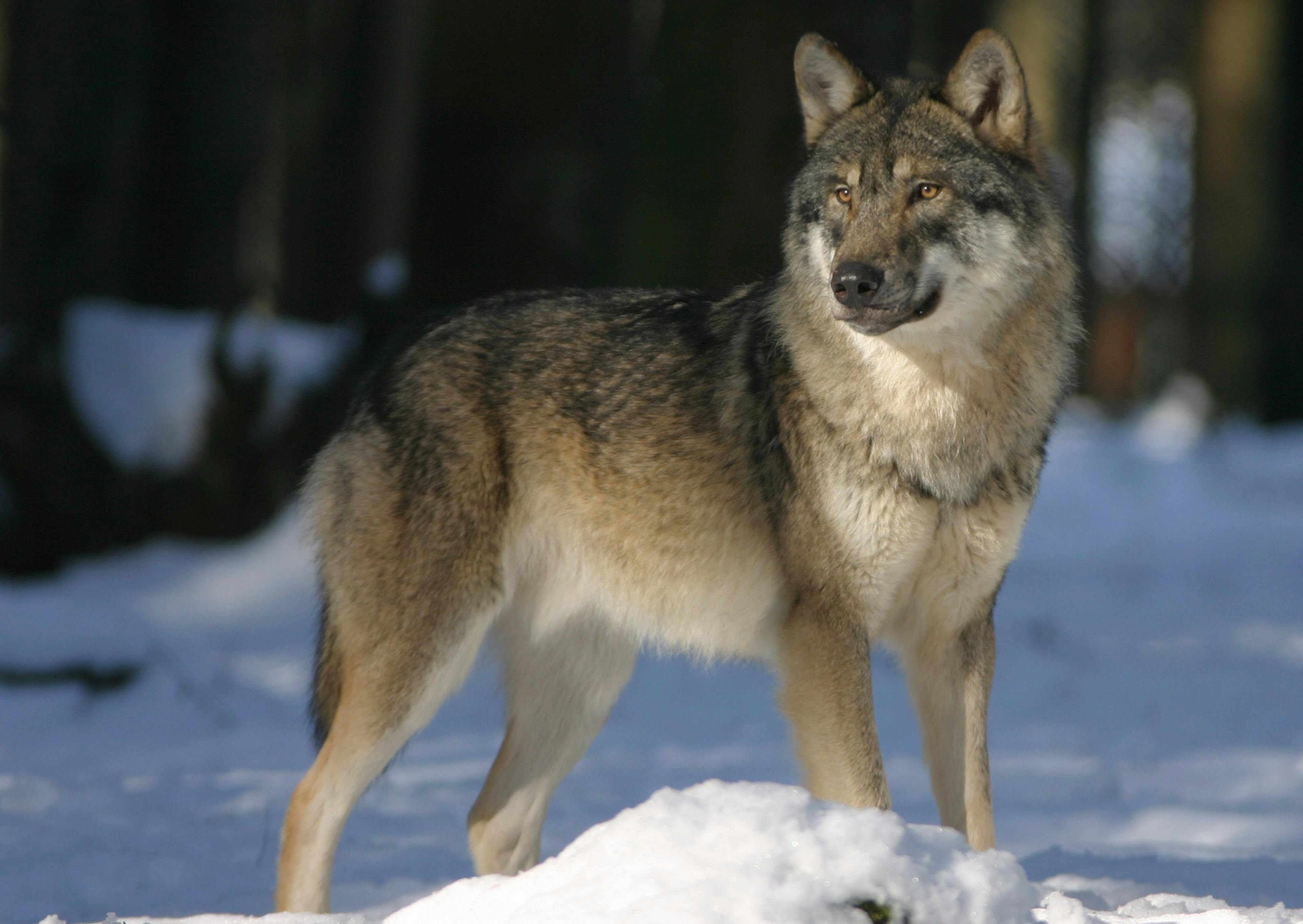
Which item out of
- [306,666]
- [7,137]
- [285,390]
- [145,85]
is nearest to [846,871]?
[306,666]

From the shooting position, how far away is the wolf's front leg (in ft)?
11.2

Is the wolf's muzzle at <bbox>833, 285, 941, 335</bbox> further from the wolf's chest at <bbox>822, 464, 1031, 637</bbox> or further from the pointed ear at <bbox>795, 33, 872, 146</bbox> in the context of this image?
the pointed ear at <bbox>795, 33, 872, 146</bbox>

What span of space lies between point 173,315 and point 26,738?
397cm

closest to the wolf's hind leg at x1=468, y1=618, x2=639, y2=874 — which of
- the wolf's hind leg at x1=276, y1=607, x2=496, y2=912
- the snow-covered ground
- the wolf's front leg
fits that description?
the snow-covered ground

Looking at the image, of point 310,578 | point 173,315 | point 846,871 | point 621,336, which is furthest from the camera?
point 173,315

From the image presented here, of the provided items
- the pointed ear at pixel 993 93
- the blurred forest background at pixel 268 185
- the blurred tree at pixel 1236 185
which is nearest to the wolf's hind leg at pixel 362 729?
the pointed ear at pixel 993 93

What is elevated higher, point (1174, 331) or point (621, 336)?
point (621, 336)

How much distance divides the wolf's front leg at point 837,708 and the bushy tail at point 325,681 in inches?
52.3

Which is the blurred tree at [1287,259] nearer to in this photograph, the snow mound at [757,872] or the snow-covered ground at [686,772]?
the snow-covered ground at [686,772]

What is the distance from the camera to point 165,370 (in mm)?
8078

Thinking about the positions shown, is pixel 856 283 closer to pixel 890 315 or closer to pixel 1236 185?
pixel 890 315

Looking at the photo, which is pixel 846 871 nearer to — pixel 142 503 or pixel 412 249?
pixel 412 249

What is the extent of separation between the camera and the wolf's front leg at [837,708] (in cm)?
342

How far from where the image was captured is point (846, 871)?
229 centimetres
